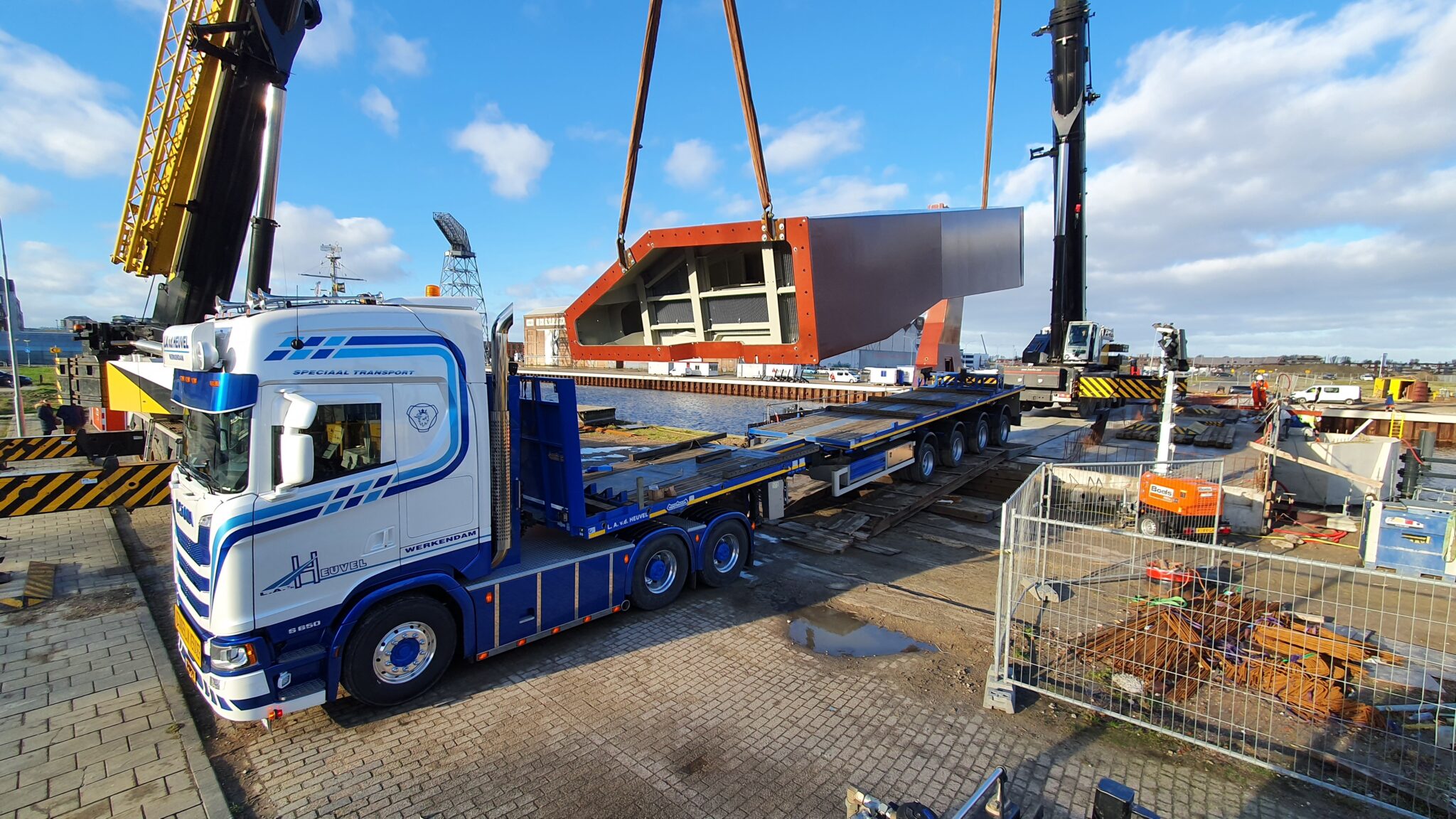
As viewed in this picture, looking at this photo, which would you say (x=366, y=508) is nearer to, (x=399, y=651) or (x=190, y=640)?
(x=399, y=651)

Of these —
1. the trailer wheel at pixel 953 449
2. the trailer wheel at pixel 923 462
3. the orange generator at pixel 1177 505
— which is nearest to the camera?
the orange generator at pixel 1177 505

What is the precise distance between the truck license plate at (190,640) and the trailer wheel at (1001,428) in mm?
15261

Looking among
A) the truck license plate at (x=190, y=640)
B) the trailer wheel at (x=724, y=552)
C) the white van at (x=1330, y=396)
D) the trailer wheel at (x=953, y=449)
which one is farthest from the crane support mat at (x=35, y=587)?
the white van at (x=1330, y=396)

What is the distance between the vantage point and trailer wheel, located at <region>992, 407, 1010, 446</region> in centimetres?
1541

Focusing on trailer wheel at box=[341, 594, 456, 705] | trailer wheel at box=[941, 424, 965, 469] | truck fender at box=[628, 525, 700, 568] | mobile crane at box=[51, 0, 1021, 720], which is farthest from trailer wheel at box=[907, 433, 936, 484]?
trailer wheel at box=[341, 594, 456, 705]

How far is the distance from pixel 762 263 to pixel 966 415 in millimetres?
9258

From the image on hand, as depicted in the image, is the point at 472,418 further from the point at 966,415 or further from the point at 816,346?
the point at 966,415

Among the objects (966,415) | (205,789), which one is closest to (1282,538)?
(966,415)

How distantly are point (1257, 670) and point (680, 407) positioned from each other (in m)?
40.6

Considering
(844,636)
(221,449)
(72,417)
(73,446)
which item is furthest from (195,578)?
(72,417)

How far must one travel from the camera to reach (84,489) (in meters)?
6.66

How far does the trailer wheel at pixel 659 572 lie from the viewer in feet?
21.5

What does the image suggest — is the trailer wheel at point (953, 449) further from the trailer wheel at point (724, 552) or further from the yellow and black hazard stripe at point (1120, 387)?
the trailer wheel at point (724, 552)

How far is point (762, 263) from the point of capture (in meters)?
6.71
